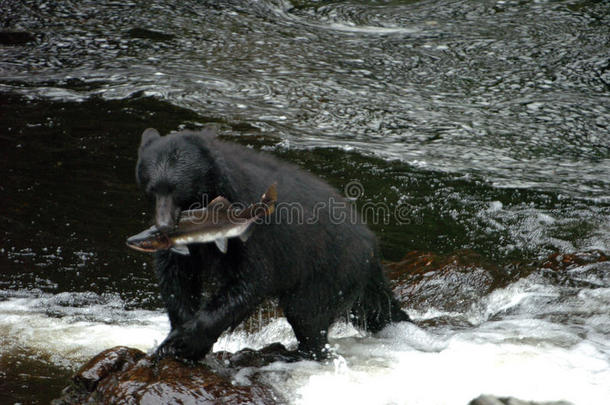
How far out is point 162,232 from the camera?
4094mm

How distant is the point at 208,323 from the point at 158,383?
0.44m

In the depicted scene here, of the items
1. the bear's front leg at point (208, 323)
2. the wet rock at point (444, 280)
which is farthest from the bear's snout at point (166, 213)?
the wet rock at point (444, 280)

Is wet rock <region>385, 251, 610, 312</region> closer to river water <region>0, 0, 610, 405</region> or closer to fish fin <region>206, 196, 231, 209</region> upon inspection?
river water <region>0, 0, 610, 405</region>

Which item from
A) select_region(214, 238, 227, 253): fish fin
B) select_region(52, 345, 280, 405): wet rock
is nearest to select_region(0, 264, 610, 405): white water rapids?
select_region(52, 345, 280, 405): wet rock

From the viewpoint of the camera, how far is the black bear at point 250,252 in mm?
4258

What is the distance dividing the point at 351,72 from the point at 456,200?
4357mm

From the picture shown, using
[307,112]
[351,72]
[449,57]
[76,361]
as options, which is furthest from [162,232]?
A: [449,57]

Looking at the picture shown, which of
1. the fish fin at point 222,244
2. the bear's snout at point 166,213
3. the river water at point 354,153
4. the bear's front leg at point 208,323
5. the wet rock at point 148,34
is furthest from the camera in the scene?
the wet rock at point 148,34

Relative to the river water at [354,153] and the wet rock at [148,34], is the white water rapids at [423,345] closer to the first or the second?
the river water at [354,153]

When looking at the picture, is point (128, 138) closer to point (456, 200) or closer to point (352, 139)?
point (352, 139)

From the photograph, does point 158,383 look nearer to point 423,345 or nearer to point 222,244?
point 222,244

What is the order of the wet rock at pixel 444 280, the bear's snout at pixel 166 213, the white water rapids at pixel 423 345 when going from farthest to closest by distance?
the wet rock at pixel 444 280, the white water rapids at pixel 423 345, the bear's snout at pixel 166 213

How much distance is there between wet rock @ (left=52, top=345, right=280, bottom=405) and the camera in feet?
13.8

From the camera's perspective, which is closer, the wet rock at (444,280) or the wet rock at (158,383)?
the wet rock at (158,383)
